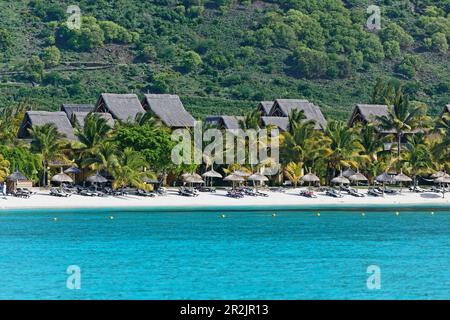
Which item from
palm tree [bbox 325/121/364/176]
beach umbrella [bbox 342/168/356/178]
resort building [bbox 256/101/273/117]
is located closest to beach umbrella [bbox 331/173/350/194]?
beach umbrella [bbox 342/168/356/178]

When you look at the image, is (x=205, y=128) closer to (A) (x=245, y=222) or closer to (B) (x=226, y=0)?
(A) (x=245, y=222)

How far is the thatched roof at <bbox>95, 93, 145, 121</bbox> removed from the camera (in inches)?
4181

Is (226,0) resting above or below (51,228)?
above

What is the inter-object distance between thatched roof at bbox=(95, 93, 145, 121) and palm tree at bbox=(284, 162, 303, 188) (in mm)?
15190

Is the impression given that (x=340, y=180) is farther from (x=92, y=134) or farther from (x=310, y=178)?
(x=92, y=134)

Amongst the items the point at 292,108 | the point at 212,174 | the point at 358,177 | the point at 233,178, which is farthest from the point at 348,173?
the point at 292,108

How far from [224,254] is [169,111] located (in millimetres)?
48127

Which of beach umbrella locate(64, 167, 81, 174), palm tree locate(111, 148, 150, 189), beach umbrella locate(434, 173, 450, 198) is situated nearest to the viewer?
palm tree locate(111, 148, 150, 189)

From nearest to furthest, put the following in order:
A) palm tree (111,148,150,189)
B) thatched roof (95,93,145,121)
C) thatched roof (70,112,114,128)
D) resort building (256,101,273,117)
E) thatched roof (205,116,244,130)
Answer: palm tree (111,148,150,189) < thatched roof (70,112,114,128) < thatched roof (205,116,244,130) < thatched roof (95,93,145,121) < resort building (256,101,273,117)

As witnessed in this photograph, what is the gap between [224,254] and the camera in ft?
199

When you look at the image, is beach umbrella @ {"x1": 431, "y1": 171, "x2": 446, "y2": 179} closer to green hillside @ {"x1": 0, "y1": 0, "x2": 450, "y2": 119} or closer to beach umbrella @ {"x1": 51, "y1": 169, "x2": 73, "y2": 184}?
beach umbrella @ {"x1": 51, "y1": 169, "x2": 73, "y2": 184}

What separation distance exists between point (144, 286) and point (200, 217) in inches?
1349
